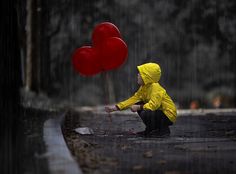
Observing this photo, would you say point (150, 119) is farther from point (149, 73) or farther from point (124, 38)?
point (124, 38)

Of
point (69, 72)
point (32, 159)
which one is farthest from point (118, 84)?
point (32, 159)

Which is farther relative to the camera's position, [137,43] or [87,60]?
[137,43]

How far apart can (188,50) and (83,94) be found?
14556mm

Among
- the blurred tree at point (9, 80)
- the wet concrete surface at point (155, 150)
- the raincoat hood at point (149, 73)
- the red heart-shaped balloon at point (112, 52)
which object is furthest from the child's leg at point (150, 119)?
the blurred tree at point (9, 80)

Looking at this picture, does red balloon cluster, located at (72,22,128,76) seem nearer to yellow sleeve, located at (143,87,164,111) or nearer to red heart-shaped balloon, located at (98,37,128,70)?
red heart-shaped balloon, located at (98,37,128,70)

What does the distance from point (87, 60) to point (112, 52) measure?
1.63 ft

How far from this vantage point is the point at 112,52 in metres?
11.0

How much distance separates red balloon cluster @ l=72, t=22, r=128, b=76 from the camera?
36.0 ft

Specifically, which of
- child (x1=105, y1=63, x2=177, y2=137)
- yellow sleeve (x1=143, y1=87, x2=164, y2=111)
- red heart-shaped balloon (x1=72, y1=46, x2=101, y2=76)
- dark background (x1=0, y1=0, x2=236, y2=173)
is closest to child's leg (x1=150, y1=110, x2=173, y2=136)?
child (x1=105, y1=63, x2=177, y2=137)

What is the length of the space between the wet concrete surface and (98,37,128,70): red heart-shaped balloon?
1.16 metres

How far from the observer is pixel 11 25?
8797 millimetres

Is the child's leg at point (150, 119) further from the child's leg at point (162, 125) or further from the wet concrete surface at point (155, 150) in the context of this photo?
the wet concrete surface at point (155, 150)

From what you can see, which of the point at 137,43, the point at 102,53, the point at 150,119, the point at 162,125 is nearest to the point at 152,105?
the point at 150,119

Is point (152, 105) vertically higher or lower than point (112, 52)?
lower
